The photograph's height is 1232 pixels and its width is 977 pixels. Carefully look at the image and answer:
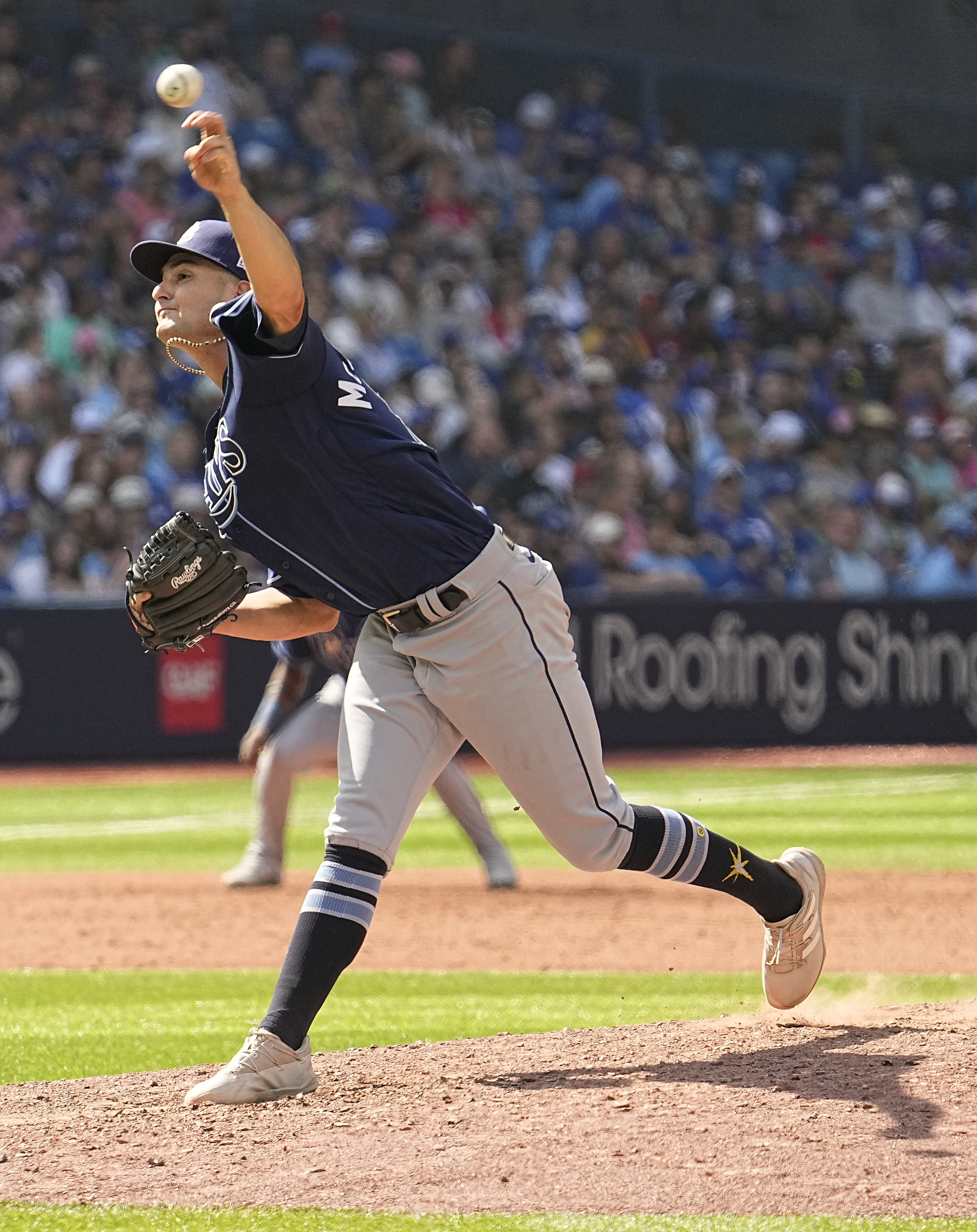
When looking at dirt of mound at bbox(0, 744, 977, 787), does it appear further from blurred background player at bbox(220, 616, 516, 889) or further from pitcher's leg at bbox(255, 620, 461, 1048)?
pitcher's leg at bbox(255, 620, 461, 1048)

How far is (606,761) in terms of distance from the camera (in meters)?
14.1

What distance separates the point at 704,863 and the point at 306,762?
3702 mm

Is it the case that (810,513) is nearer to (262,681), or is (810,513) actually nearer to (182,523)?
(262,681)

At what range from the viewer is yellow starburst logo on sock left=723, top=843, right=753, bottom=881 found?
4402mm

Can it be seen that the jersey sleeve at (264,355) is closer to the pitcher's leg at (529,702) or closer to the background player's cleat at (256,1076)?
the pitcher's leg at (529,702)

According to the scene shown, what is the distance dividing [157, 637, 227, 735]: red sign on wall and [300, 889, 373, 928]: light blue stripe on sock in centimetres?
979

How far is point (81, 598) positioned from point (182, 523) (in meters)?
9.54

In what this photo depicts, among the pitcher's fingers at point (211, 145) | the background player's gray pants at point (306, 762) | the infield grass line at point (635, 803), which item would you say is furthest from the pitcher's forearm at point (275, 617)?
the infield grass line at point (635, 803)

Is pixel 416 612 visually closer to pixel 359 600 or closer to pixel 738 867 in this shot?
pixel 359 600

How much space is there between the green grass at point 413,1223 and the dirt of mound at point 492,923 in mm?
3214

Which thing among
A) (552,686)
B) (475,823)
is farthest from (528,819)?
(552,686)

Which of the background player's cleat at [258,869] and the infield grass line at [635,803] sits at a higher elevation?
the background player's cleat at [258,869]

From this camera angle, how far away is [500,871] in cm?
802

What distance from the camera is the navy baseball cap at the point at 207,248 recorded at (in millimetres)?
4082
